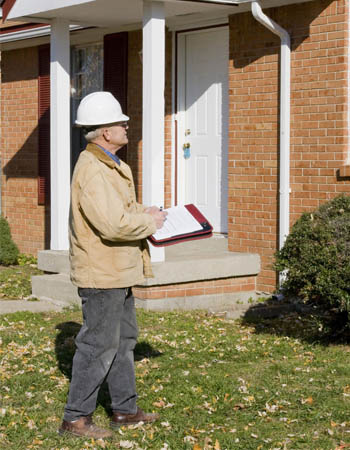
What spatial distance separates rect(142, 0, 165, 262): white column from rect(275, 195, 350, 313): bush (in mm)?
1985

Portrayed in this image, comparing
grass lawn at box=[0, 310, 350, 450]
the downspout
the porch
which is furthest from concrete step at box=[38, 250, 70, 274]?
the downspout

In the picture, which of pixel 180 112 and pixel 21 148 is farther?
pixel 21 148

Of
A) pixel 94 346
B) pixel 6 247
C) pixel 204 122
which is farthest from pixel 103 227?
pixel 6 247

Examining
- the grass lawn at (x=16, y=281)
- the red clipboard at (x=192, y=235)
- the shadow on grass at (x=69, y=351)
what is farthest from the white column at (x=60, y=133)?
the red clipboard at (x=192, y=235)

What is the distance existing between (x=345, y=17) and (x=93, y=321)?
5.20 meters

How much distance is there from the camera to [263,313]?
28.9ft

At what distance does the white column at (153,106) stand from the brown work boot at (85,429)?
3902 millimetres

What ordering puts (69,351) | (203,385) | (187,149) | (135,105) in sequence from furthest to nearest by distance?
(135,105)
(187,149)
(69,351)
(203,385)

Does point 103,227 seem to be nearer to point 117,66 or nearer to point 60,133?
point 60,133

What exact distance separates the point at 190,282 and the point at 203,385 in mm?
3050

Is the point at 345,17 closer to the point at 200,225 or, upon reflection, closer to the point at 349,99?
the point at 349,99

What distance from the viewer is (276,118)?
952 cm

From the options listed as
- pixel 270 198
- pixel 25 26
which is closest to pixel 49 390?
pixel 270 198

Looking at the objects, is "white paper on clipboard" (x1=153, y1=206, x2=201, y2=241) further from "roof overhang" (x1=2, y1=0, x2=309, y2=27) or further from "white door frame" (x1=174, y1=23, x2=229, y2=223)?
Answer: "white door frame" (x1=174, y1=23, x2=229, y2=223)
